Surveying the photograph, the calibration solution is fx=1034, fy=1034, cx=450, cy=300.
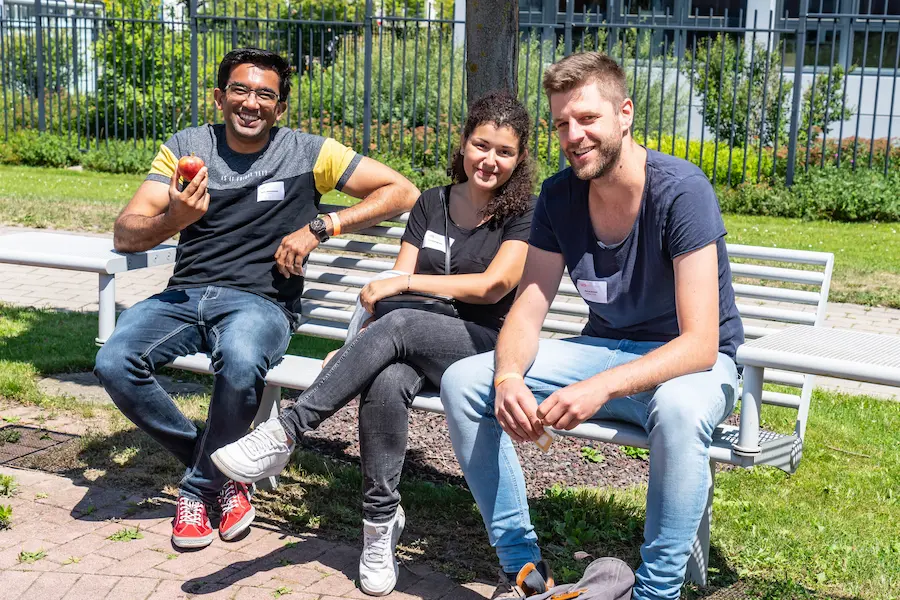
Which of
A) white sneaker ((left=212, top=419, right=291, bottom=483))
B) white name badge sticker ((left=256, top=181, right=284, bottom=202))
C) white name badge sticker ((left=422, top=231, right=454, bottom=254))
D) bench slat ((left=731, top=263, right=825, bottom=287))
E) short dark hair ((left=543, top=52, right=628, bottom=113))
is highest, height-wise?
short dark hair ((left=543, top=52, right=628, bottom=113))

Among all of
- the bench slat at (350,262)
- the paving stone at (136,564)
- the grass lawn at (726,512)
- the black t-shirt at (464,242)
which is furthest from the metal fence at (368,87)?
the paving stone at (136,564)

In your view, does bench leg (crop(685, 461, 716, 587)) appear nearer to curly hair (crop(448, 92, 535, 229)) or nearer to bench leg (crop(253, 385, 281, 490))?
curly hair (crop(448, 92, 535, 229))

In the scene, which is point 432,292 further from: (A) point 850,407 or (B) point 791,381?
(A) point 850,407

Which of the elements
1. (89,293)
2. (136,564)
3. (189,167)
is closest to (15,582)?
(136,564)

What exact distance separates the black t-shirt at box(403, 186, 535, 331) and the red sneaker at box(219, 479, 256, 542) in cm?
96

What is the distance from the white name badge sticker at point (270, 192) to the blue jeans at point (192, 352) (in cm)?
40

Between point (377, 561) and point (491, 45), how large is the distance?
9.08ft

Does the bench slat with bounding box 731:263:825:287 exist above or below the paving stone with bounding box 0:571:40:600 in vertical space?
above

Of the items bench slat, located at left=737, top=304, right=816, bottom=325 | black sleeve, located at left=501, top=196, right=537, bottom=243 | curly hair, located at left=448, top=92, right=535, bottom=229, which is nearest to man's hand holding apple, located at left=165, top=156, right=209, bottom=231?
curly hair, located at left=448, top=92, right=535, bottom=229

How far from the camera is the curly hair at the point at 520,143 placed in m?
3.56

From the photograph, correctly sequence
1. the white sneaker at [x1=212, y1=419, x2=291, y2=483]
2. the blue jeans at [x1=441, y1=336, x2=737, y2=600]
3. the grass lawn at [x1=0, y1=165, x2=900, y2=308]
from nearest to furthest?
the blue jeans at [x1=441, y1=336, x2=737, y2=600], the white sneaker at [x1=212, y1=419, x2=291, y2=483], the grass lawn at [x1=0, y1=165, x2=900, y2=308]

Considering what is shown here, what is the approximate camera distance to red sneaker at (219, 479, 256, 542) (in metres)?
3.39

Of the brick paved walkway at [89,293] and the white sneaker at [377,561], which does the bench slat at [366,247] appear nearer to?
the white sneaker at [377,561]

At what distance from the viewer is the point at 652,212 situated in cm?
292
